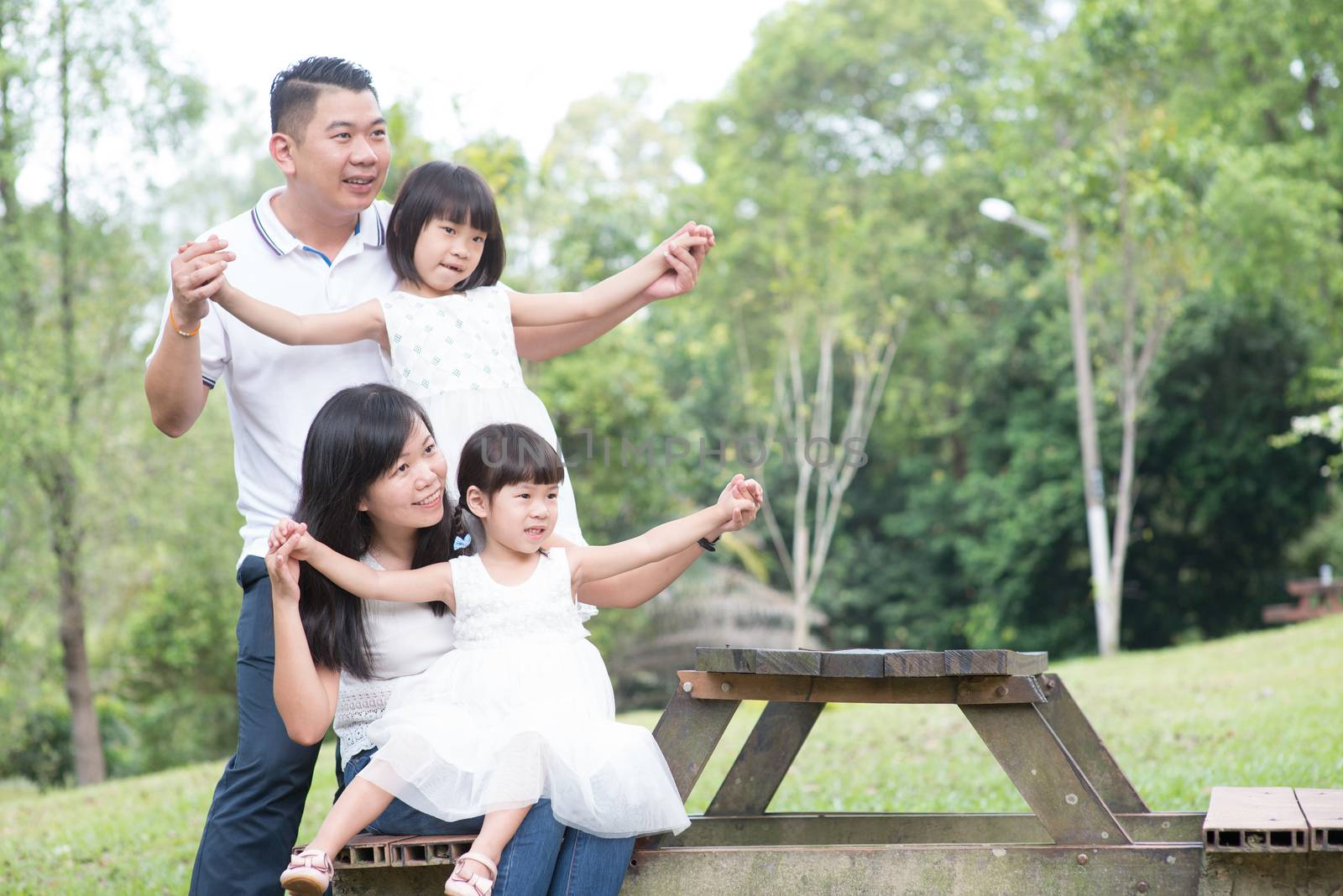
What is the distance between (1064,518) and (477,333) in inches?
824

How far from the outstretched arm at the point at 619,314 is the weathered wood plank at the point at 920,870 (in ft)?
4.36

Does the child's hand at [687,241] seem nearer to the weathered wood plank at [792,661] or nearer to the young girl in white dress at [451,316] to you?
the young girl in white dress at [451,316]

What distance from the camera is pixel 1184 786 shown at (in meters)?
A: 5.80

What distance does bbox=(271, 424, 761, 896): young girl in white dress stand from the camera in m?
2.67

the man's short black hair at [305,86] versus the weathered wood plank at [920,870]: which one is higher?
the man's short black hair at [305,86]

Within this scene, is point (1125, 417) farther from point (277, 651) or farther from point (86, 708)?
point (277, 651)

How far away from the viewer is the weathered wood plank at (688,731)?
301cm

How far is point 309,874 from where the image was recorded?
2531 millimetres

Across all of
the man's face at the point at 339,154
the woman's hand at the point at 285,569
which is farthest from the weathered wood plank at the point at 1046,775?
the man's face at the point at 339,154

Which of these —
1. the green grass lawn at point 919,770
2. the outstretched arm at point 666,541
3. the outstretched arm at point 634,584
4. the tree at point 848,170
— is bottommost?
the green grass lawn at point 919,770

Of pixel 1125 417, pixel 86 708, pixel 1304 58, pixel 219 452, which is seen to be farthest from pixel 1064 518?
pixel 86 708

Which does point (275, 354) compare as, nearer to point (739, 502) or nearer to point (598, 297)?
point (598, 297)

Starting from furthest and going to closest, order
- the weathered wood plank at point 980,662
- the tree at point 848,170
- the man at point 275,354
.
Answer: the tree at point 848,170 < the man at point 275,354 < the weathered wood plank at point 980,662

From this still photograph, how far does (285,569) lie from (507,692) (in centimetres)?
53
